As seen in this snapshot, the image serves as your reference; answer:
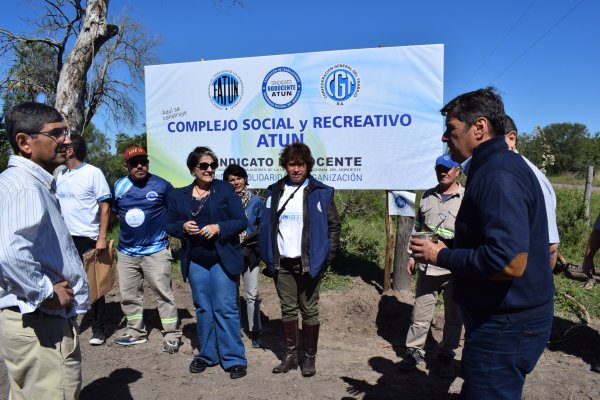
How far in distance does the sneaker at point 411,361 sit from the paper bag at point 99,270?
2.97 meters

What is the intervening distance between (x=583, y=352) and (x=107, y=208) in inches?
195

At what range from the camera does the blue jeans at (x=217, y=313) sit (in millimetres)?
4090

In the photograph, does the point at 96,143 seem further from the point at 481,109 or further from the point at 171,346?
the point at 481,109

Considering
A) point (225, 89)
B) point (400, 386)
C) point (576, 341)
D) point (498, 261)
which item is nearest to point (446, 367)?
point (400, 386)

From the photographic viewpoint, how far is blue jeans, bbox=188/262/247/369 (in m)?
4.09

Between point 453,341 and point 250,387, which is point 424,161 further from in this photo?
point 250,387

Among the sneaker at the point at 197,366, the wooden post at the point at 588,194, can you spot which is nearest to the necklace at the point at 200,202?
the sneaker at the point at 197,366

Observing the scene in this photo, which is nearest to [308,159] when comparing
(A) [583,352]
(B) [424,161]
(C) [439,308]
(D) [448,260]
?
(B) [424,161]

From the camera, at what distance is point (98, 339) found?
4852 mm

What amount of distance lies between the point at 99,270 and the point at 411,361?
10.2 ft

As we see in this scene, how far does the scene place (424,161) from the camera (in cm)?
541

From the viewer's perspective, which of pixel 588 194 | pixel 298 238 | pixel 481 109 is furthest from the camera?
pixel 588 194

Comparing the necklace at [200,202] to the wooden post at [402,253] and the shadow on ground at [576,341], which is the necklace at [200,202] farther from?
the shadow on ground at [576,341]

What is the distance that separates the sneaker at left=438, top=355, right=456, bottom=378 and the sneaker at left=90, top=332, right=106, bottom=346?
11.1 feet
